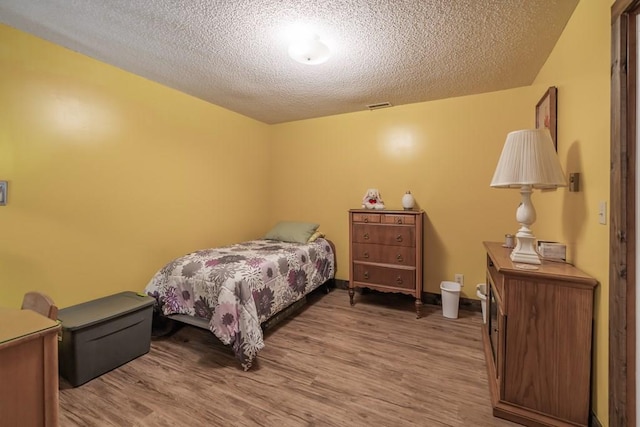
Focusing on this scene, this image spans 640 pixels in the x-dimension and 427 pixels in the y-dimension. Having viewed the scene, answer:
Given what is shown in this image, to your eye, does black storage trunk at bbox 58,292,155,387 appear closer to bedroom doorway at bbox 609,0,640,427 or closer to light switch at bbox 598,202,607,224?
bedroom doorway at bbox 609,0,640,427

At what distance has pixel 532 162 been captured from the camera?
1.52 meters

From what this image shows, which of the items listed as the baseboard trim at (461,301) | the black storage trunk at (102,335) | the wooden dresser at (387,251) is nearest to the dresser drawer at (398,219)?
the wooden dresser at (387,251)

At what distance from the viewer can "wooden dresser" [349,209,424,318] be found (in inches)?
111

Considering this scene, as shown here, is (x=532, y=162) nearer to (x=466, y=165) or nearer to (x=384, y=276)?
(x=466, y=165)

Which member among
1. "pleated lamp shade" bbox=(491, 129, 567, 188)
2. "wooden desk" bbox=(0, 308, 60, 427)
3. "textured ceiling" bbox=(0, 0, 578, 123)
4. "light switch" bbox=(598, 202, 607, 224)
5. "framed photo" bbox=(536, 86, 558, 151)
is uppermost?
"textured ceiling" bbox=(0, 0, 578, 123)

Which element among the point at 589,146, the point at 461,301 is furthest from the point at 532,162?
the point at 461,301

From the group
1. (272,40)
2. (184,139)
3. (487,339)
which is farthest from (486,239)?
(184,139)

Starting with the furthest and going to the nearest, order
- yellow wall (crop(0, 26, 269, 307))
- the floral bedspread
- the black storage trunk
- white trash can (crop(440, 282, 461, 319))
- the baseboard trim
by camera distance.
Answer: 1. the baseboard trim
2. white trash can (crop(440, 282, 461, 319))
3. the floral bedspread
4. yellow wall (crop(0, 26, 269, 307))
5. the black storage trunk

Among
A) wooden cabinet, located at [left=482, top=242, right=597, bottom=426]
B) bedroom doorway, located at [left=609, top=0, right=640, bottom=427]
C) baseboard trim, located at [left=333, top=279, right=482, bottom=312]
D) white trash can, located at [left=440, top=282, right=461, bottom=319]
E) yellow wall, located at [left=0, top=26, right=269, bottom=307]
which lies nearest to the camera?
bedroom doorway, located at [left=609, top=0, right=640, bottom=427]

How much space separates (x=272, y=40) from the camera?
192 cm

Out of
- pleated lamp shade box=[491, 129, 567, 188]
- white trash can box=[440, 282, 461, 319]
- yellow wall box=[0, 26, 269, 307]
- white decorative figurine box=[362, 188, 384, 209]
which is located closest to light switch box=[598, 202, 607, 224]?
pleated lamp shade box=[491, 129, 567, 188]

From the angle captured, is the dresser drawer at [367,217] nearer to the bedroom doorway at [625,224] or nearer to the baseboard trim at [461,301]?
the baseboard trim at [461,301]

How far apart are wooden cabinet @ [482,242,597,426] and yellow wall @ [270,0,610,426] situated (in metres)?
0.06

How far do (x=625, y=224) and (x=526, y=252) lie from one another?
20.6 inches
